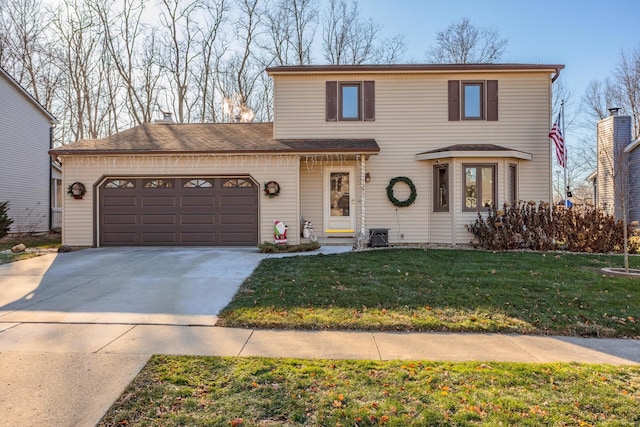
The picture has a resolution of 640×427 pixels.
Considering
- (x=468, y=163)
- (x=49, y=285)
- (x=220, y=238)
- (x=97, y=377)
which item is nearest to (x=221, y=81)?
(x=220, y=238)

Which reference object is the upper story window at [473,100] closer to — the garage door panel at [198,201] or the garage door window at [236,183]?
the garage door window at [236,183]

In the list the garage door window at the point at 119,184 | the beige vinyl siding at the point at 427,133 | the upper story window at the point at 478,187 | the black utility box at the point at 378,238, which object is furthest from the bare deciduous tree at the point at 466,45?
the garage door window at the point at 119,184

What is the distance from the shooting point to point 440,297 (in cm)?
550

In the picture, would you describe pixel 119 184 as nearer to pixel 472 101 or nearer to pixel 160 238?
pixel 160 238

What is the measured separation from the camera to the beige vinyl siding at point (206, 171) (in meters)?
10.8

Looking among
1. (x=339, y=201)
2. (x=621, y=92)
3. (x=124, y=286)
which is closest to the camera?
Result: (x=124, y=286)

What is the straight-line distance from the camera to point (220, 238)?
10.8 metres

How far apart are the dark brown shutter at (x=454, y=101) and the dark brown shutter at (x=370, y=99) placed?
238 centimetres

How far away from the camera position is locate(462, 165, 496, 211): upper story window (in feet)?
35.9

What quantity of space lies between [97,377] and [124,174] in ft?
29.8

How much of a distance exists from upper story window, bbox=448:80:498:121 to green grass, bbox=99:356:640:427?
955 cm

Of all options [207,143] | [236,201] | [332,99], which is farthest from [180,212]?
[332,99]

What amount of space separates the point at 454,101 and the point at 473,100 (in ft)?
2.14

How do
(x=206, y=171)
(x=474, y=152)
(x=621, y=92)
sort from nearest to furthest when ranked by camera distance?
(x=474, y=152) < (x=206, y=171) < (x=621, y=92)
